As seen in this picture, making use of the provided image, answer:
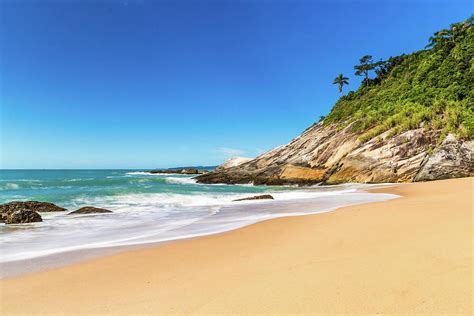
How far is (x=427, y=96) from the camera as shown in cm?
2770

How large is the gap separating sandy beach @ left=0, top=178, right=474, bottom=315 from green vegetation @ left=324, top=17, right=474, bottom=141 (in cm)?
2193

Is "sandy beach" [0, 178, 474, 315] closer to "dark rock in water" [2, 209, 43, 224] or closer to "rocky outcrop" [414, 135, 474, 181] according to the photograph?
"dark rock in water" [2, 209, 43, 224]

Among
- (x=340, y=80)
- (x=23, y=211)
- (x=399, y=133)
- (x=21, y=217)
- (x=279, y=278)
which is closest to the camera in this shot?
(x=279, y=278)

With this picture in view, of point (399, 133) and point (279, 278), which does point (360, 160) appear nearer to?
point (399, 133)

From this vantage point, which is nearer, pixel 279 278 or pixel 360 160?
pixel 279 278

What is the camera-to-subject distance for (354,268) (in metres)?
3.71

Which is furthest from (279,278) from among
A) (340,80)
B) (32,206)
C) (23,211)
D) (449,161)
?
(340,80)

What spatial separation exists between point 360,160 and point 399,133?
12.9 feet

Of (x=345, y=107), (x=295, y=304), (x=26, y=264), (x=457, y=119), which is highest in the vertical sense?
(x=345, y=107)

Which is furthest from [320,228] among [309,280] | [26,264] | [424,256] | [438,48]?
[438,48]

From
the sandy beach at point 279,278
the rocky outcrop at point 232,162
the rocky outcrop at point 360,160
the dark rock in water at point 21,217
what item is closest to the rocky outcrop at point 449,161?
the rocky outcrop at point 360,160

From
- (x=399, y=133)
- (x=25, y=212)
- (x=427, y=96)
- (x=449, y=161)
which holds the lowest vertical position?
(x=25, y=212)

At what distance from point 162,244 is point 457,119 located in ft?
83.9

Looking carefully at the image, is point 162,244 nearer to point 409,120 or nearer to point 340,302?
point 340,302
